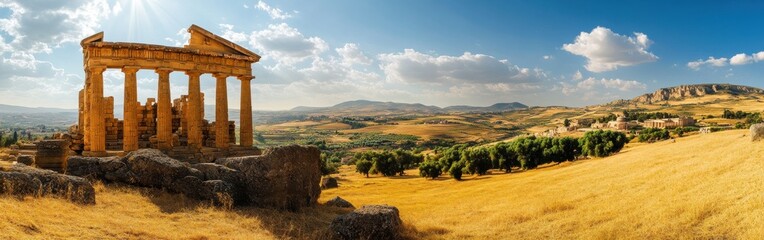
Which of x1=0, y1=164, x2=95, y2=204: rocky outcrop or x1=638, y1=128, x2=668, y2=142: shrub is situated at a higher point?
x1=0, y1=164, x2=95, y2=204: rocky outcrop

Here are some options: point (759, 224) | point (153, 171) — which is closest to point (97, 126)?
point (153, 171)

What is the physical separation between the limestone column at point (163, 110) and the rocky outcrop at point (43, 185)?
573 inches

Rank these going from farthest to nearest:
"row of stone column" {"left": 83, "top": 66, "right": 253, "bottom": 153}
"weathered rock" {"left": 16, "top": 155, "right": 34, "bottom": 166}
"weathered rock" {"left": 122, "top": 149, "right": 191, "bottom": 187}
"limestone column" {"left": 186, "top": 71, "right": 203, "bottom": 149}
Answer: "limestone column" {"left": 186, "top": 71, "right": 203, "bottom": 149}, "row of stone column" {"left": 83, "top": 66, "right": 253, "bottom": 153}, "weathered rock" {"left": 16, "top": 155, "right": 34, "bottom": 166}, "weathered rock" {"left": 122, "top": 149, "right": 191, "bottom": 187}

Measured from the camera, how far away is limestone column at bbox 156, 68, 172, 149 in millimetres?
31094

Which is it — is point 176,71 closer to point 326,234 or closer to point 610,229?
point 326,234

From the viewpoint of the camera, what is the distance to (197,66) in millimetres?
32062

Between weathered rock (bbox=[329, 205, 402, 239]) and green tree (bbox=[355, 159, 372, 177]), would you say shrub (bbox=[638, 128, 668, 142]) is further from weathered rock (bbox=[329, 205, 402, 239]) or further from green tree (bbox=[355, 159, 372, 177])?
weathered rock (bbox=[329, 205, 402, 239])

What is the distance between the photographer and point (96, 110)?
29.0 meters

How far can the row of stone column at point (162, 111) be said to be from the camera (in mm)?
29031

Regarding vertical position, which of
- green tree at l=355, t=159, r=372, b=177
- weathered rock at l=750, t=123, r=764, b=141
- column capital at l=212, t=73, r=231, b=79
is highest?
column capital at l=212, t=73, r=231, b=79

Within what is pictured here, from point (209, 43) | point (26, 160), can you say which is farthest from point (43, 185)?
point (209, 43)

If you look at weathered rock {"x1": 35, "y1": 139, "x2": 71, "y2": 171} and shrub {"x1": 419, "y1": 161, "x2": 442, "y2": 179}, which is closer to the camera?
weathered rock {"x1": 35, "y1": 139, "x2": 71, "y2": 171}

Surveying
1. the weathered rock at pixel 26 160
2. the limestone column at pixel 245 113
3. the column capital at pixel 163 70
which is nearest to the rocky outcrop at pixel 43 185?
the weathered rock at pixel 26 160

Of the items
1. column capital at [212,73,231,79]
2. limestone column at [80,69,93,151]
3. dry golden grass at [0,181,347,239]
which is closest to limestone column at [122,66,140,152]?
limestone column at [80,69,93,151]
